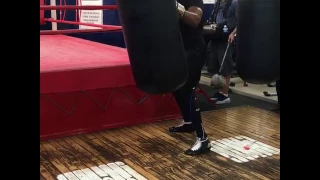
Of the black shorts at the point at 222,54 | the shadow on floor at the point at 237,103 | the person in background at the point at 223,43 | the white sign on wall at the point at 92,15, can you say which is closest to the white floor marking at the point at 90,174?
the shadow on floor at the point at 237,103

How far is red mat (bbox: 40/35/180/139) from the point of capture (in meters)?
3.24

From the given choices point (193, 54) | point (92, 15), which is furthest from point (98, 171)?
point (92, 15)

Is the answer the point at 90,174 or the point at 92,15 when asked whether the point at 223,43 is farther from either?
the point at 90,174

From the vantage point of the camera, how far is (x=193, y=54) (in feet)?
8.54

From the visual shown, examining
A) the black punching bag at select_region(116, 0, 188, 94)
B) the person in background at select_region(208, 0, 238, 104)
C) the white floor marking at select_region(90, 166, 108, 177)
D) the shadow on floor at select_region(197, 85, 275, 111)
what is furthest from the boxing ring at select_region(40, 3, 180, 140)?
the black punching bag at select_region(116, 0, 188, 94)

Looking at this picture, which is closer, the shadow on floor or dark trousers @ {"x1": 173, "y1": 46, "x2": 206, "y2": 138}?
dark trousers @ {"x1": 173, "y1": 46, "x2": 206, "y2": 138}

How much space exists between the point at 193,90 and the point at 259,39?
47.5 inches

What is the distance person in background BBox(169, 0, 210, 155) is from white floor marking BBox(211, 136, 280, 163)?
14cm

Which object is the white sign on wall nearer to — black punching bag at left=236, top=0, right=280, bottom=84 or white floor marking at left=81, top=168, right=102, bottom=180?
white floor marking at left=81, top=168, right=102, bottom=180

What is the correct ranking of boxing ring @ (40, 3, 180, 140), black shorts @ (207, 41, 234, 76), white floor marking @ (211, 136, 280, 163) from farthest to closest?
black shorts @ (207, 41, 234, 76) → boxing ring @ (40, 3, 180, 140) → white floor marking @ (211, 136, 280, 163)

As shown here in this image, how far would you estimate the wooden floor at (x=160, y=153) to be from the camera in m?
2.59
